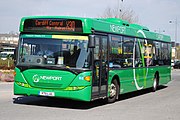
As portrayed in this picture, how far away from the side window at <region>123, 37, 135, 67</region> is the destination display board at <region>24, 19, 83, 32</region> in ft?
11.3

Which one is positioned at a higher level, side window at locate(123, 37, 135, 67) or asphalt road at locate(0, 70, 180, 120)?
side window at locate(123, 37, 135, 67)

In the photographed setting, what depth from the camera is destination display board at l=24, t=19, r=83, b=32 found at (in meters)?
11.3

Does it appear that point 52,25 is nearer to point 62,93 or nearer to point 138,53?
point 62,93

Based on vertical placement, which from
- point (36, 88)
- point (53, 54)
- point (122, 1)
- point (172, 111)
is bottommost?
point (172, 111)

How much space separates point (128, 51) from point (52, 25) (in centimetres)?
417

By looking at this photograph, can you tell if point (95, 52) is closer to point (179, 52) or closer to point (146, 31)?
point (146, 31)

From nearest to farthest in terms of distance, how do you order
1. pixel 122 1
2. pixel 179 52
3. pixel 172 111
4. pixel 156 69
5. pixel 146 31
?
pixel 172 111 → pixel 146 31 → pixel 156 69 → pixel 122 1 → pixel 179 52

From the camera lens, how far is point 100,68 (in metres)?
11.9

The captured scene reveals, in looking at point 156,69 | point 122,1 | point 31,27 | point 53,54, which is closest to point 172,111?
point 53,54

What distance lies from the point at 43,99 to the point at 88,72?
3.54 metres

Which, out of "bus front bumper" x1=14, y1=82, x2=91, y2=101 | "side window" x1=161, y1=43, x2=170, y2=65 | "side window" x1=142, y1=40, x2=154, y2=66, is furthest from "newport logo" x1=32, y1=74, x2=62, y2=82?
"side window" x1=161, y1=43, x2=170, y2=65

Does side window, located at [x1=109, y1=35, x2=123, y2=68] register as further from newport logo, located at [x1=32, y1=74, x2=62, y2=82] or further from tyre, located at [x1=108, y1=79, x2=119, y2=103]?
newport logo, located at [x1=32, y1=74, x2=62, y2=82]

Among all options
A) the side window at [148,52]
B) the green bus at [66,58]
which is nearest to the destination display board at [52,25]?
the green bus at [66,58]

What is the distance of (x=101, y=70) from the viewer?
12008mm
